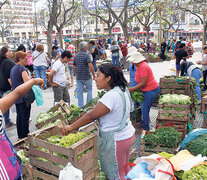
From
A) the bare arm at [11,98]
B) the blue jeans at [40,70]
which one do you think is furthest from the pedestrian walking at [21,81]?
the blue jeans at [40,70]

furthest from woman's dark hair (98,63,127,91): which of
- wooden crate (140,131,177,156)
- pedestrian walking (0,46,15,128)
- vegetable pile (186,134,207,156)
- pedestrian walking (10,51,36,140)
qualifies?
pedestrian walking (0,46,15,128)

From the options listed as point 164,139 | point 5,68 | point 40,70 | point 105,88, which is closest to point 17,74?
point 5,68

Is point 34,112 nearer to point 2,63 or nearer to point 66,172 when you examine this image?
point 2,63

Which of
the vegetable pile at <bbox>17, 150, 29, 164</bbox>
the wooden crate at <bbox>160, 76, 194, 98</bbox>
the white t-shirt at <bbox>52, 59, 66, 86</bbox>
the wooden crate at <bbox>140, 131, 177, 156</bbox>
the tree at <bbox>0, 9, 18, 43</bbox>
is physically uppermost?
the tree at <bbox>0, 9, 18, 43</bbox>

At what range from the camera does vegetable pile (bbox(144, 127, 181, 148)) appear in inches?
161

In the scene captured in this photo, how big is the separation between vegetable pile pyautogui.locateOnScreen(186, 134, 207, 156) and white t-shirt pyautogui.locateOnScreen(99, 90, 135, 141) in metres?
1.12

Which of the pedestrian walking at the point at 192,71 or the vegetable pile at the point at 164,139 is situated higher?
the pedestrian walking at the point at 192,71

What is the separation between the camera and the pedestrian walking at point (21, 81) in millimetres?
4812

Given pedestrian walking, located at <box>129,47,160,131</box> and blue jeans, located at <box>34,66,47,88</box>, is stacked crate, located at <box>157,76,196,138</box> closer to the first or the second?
pedestrian walking, located at <box>129,47,160,131</box>

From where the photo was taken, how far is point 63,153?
2697 mm

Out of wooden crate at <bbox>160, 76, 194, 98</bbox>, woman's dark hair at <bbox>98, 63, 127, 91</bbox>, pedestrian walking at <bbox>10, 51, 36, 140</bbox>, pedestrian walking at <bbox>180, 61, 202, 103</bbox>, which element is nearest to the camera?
woman's dark hair at <bbox>98, 63, 127, 91</bbox>

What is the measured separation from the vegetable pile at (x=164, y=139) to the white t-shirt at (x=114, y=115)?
133cm

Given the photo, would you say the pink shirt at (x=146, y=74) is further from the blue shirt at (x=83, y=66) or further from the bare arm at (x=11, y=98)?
the bare arm at (x=11, y=98)

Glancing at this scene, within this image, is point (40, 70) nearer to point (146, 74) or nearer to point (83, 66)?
point (83, 66)
